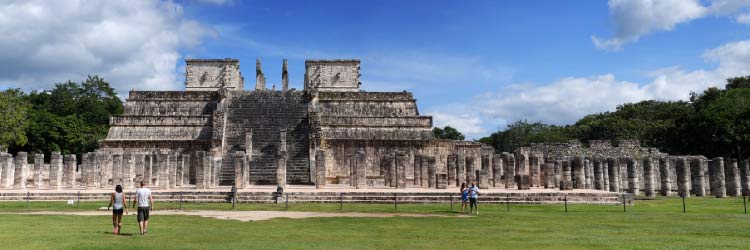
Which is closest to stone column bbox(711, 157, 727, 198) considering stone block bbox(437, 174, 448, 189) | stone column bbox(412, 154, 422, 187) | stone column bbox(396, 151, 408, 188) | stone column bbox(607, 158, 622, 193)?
stone column bbox(607, 158, 622, 193)

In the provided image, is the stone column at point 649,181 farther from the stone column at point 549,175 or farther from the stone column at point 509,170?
the stone column at point 509,170

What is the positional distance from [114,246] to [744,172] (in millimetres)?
29164

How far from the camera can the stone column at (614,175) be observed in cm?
2850

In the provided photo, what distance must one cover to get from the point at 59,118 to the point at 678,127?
4643cm

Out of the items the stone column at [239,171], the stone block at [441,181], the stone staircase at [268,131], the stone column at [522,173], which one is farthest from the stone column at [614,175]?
the stone column at [239,171]

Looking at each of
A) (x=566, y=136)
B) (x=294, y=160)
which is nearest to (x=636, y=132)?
(x=566, y=136)

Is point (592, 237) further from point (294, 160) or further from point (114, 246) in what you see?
point (294, 160)

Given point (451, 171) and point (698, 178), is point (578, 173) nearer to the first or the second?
point (451, 171)

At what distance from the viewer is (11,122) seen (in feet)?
123

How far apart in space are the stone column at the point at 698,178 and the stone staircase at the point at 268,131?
1864 cm

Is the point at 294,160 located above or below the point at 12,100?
below

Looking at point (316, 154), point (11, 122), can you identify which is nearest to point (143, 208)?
point (316, 154)

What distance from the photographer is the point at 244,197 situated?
22016 mm

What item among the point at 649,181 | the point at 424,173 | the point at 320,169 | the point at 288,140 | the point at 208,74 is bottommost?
the point at 649,181
